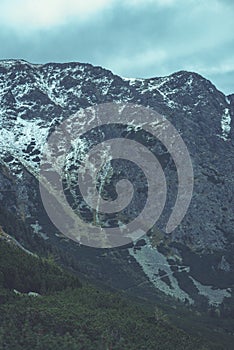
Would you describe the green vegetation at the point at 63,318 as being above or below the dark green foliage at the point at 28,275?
below

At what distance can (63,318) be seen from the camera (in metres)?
79.6

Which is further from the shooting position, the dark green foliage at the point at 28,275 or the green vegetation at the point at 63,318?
the dark green foliage at the point at 28,275

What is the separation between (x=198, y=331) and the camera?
16025 centimetres

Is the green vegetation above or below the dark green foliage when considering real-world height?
below

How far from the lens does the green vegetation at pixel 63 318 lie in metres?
69.8

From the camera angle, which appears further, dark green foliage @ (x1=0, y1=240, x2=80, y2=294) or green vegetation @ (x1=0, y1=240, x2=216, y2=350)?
dark green foliage @ (x1=0, y1=240, x2=80, y2=294)

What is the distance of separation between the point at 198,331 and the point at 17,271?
82.1 m

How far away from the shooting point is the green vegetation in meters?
69.8

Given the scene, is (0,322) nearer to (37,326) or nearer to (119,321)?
(37,326)

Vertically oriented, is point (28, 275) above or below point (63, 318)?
above

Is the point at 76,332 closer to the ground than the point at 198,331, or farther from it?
farther from it

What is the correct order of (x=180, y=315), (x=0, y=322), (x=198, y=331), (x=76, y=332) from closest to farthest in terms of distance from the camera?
(x=0, y=322) → (x=76, y=332) → (x=198, y=331) → (x=180, y=315)

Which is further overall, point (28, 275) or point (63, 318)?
point (28, 275)

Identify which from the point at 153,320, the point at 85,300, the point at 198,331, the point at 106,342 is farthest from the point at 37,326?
the point at 198,331
